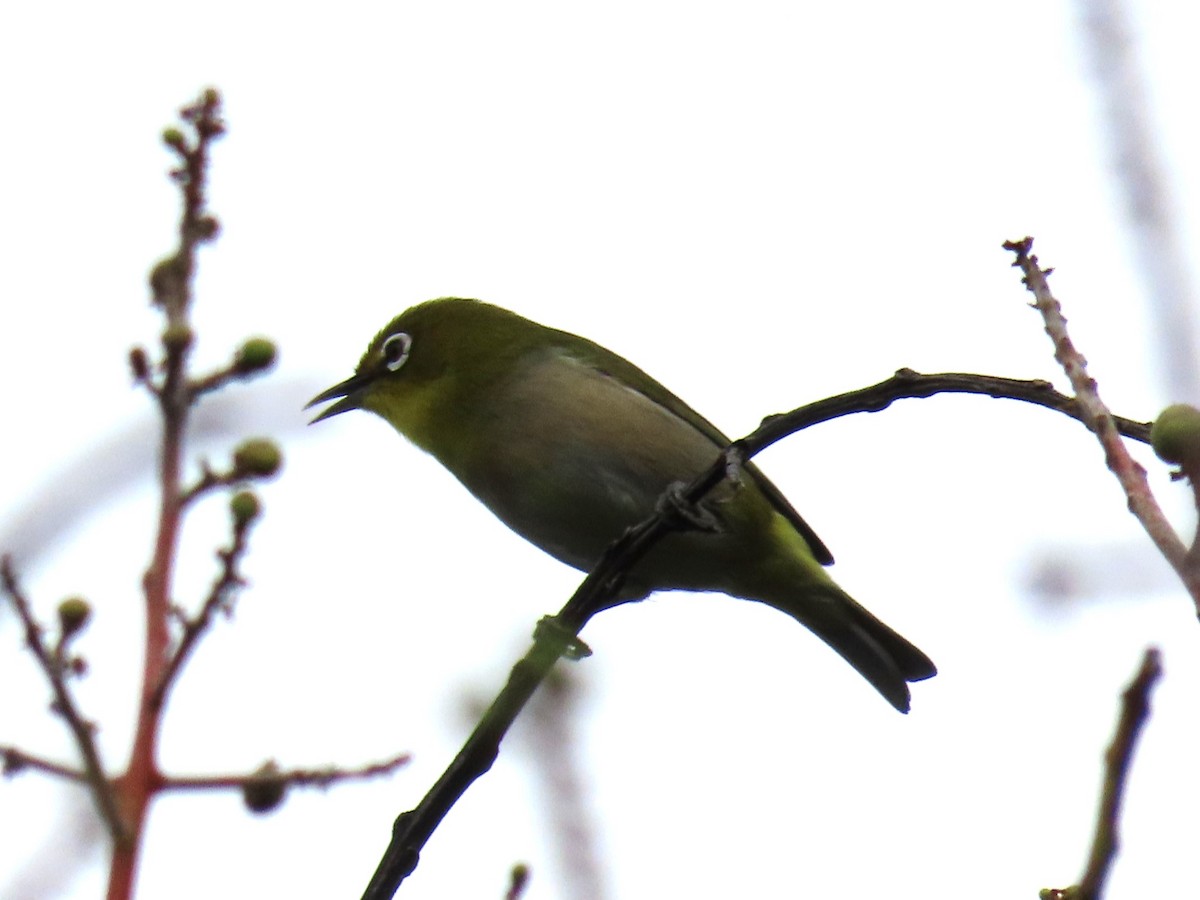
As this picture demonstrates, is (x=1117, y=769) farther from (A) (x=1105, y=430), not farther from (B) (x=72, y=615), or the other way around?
(B) (x=72, y=615)

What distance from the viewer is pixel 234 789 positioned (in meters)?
2.21

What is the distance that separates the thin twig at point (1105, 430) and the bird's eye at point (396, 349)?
5.75m

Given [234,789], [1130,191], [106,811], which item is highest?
[1130,191]

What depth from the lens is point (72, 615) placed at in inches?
98.6

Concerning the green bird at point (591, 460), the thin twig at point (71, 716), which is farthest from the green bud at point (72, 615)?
the green bird at point (591, 460)

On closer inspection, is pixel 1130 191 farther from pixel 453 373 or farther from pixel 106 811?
pixel 453 373

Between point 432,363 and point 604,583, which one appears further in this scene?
point 432,363

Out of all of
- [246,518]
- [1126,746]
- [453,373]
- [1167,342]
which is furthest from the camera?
[453,373]

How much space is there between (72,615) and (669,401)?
212 inches

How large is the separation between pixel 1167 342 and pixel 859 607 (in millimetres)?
5583

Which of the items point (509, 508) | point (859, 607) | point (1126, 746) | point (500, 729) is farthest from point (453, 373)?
point (1126, 746)

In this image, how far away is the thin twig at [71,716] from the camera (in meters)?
1.85

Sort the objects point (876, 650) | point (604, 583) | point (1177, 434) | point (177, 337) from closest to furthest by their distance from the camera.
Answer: point (1177, 434) < point (177, 337) < point (604, 583) < point (876, 650)

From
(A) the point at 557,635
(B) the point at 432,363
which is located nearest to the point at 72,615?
(A) the point at 557,635
